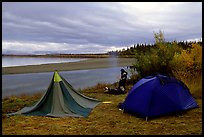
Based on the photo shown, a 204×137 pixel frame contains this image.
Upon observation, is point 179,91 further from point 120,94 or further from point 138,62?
point 138,62

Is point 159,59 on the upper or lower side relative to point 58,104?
upper

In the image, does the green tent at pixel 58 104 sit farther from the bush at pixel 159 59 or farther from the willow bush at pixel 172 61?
the bush at pixel 159 59

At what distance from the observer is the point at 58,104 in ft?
31.9

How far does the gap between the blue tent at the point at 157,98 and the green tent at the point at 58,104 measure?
166cm

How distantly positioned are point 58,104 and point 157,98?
11.4 feet

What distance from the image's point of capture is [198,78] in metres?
13.3

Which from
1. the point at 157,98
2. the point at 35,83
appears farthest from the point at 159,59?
the point at 35,83

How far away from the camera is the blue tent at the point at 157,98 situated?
877cm

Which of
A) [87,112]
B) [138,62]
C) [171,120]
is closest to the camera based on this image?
[171,120]

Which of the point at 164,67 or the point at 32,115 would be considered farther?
the point at 164,67

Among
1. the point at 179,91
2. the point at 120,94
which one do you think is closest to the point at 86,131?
the point at 179,91

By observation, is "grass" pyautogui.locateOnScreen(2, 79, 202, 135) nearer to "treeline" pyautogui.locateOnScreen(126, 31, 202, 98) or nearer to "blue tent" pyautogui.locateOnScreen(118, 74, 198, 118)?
"blue tent" pyautogui.locateOnScreen(118, 74, 198, 118)

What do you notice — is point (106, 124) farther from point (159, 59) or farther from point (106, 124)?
point (159, 59)

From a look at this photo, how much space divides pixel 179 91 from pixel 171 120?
4.50 ft
